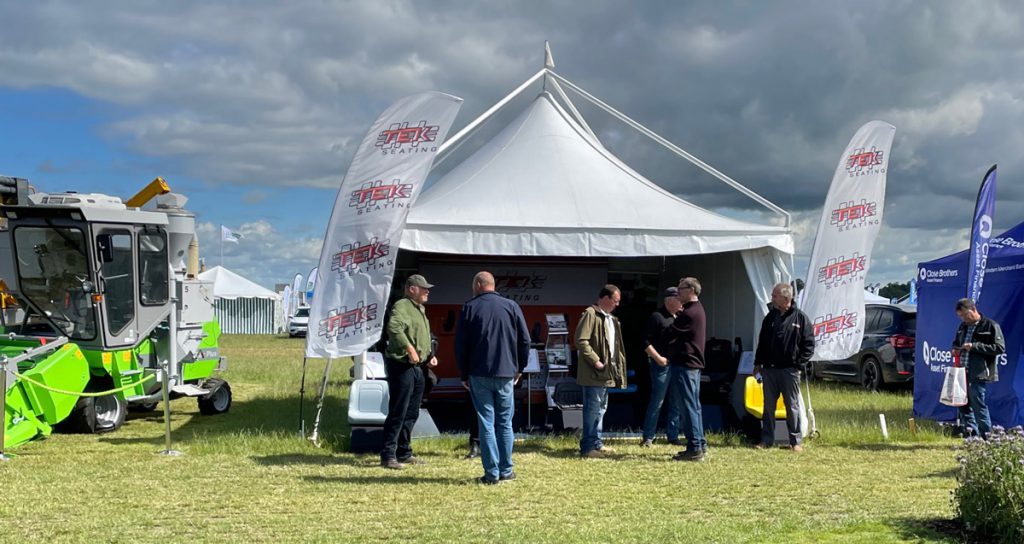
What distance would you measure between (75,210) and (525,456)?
214 inches

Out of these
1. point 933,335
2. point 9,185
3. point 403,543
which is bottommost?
point 403,543

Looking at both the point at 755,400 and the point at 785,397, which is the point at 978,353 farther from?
the point at 755,400

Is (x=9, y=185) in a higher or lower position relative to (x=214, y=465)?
higher

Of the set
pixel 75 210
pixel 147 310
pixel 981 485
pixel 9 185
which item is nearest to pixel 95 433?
pixel 147 310

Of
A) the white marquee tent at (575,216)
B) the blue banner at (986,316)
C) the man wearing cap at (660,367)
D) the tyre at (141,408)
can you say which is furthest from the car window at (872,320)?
the tyre at (141,408)

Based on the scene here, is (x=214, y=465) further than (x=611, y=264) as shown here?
No

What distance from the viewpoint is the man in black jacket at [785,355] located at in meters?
8.25

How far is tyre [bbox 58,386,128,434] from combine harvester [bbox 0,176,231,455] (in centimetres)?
1

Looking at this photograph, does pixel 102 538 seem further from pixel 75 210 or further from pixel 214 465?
pixel 75 210

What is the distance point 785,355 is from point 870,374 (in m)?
6.79

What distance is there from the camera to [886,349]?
44.7ft

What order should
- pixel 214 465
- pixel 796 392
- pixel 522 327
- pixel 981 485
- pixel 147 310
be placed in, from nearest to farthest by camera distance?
pixel 981 485, pixel 522 327, pixel 214 465, pixel 796 392, pixel 147 310

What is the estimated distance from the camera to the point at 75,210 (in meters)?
9.35

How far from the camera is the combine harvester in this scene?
30.7 ft
